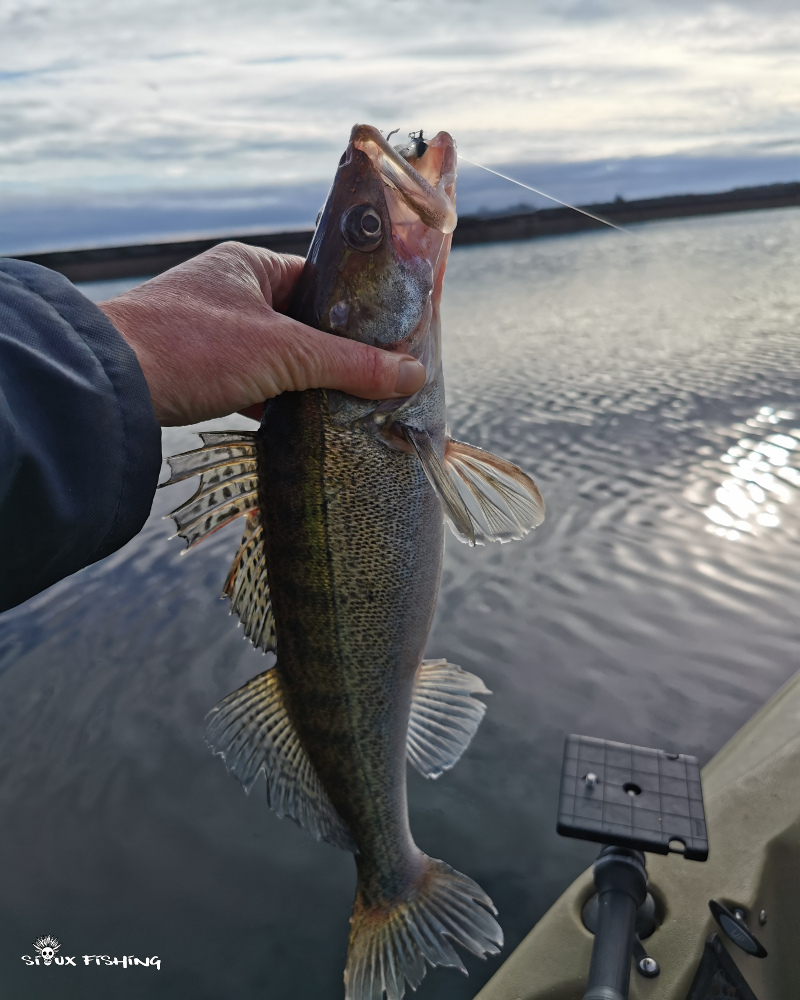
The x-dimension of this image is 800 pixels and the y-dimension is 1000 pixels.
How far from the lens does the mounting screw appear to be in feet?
7.76

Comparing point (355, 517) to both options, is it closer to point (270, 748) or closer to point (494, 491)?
point (494, 491)

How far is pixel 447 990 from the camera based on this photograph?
11.2ft

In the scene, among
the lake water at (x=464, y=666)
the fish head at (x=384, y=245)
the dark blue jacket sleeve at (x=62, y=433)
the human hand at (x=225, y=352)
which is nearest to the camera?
the dark blue jacket sleeve at (x=62, y=433)

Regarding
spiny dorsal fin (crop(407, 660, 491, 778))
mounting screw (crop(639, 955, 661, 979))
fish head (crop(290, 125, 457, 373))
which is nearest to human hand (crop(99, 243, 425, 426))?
fish head (crop(290, 125, 457, 373))

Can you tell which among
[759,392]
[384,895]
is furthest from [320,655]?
[759,392]

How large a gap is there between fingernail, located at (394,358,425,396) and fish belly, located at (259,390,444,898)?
6.6 inches

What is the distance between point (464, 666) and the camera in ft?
18.6

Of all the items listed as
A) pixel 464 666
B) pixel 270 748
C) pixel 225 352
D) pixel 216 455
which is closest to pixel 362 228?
pixel 225 352

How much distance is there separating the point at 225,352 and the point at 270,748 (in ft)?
3.89

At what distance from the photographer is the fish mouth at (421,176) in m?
1.88

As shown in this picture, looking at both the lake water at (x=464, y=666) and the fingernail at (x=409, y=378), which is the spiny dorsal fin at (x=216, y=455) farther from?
the lake water at (x=464, y=666)

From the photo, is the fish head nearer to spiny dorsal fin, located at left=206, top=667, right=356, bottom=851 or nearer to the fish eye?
the fish eye

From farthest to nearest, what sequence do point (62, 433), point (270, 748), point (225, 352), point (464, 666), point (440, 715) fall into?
point (464, 666) → point (440, 715) → point (270, 748) → point (225, 352) → point (62, 433)

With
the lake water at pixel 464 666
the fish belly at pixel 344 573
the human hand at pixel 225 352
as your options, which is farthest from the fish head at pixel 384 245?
the lake water at pixel 464 666
